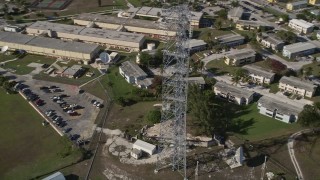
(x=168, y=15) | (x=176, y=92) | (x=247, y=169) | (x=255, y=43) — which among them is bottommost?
(x=247, y=169)

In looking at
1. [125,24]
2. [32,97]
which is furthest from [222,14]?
[32,97]

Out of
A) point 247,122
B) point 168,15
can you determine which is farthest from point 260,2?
point 168,15

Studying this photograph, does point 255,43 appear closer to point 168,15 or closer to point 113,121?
point 113,121

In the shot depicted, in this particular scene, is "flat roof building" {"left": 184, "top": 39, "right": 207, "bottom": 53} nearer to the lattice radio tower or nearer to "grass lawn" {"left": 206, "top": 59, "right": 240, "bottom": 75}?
"grass lawn" {"left": 206, "top": 59, "right": 240, "bottom": 75}

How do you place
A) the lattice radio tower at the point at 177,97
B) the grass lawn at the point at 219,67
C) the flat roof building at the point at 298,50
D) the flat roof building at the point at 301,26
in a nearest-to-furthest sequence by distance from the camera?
the lattice radio tower at the point at 177,97, the grass lawn at the point at 219,67, the flat roof building at the point at 298,50, the flat roof building at the point at 301,26

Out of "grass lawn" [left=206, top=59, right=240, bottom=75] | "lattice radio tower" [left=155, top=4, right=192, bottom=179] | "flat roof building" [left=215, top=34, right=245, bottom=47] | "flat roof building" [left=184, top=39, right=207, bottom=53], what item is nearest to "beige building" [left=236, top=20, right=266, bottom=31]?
"flat roof building" [left=215, top=34, right=245, bottom=47]

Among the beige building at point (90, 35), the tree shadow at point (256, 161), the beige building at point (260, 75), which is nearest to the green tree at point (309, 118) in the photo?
the tree shadow at point (256, 161)

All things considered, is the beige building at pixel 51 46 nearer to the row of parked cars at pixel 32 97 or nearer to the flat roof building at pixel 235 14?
the row of parked cars at pixel 32 97
